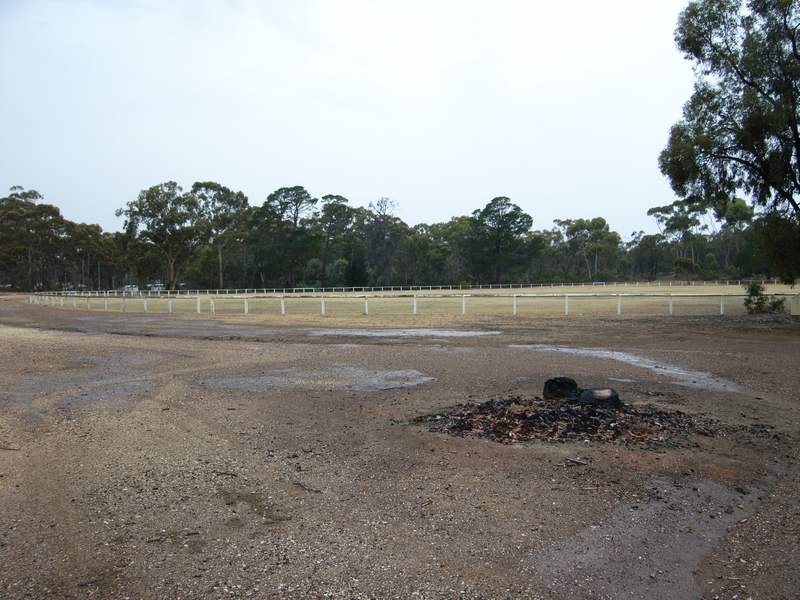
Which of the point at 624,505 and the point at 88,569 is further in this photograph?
the point at 624,505

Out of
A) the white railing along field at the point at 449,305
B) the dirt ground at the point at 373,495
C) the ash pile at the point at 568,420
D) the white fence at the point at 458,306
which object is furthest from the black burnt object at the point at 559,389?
the white fence at the point at 458,306

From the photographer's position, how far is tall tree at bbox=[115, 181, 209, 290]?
240 ft

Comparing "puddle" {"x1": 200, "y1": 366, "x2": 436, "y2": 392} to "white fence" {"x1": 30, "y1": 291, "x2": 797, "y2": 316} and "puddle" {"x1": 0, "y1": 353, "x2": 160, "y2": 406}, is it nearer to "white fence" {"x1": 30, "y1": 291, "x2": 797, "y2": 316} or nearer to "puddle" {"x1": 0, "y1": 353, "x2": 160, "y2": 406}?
"puddle" {"x1": 0, "y1": 353, "x2": 160, "y2": 406}

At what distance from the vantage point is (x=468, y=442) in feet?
18.7

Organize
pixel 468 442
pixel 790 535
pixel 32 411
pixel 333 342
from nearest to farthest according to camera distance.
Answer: pixel 790 535
pixel 468 442
pixel 32 411
pixel 333 342

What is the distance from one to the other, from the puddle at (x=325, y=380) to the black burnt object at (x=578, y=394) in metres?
2.45

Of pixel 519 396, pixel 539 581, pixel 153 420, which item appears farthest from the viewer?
pixel 519 396

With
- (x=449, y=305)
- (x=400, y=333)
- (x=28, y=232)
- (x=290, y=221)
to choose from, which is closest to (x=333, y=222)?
(x=290, y=221)

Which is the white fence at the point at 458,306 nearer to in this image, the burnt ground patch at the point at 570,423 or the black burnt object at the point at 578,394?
the black burnt object at the point at 578,394

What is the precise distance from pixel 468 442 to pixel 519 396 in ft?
7.77

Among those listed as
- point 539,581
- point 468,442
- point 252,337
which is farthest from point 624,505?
point 252,337

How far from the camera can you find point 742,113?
730 inches

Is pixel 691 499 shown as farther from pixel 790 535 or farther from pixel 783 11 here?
pixel 783 11

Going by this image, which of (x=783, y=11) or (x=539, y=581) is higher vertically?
(x=783, y=11)
